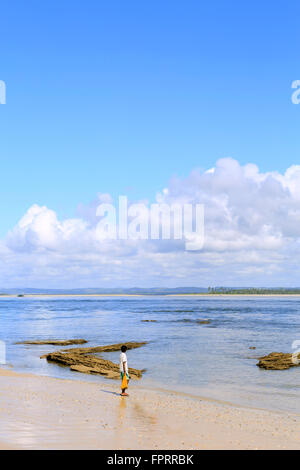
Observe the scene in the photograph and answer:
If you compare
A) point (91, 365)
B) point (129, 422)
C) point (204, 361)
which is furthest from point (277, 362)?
point (129, 422)

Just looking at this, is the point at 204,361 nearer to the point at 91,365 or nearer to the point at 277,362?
the point at 277,362

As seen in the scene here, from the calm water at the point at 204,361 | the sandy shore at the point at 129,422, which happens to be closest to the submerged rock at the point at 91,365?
the calm water at the point at 204,361

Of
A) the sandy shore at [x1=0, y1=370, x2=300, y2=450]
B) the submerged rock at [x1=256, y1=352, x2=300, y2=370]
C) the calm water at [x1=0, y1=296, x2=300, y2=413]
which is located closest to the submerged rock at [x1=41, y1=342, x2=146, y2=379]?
the calm water at [x1=0, y1=296, x2=300, y2=413]

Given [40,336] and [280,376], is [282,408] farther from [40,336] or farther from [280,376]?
[40,336]

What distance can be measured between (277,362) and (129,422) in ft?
54.4

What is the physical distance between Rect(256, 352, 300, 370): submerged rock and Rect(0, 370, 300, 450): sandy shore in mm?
9507

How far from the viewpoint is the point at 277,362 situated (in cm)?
2731

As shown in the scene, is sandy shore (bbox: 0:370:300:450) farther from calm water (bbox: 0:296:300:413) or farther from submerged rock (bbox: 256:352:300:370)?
submerged rock (bbox: 256:352:300:370)

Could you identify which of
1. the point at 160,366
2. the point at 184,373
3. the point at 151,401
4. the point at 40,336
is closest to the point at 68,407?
the point at 151,401

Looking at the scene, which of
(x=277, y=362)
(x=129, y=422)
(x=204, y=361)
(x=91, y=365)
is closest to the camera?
(x=129, y=422)

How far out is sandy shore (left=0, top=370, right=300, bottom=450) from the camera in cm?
1125

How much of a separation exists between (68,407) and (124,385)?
3495mm

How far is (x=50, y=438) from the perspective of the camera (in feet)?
36.8
